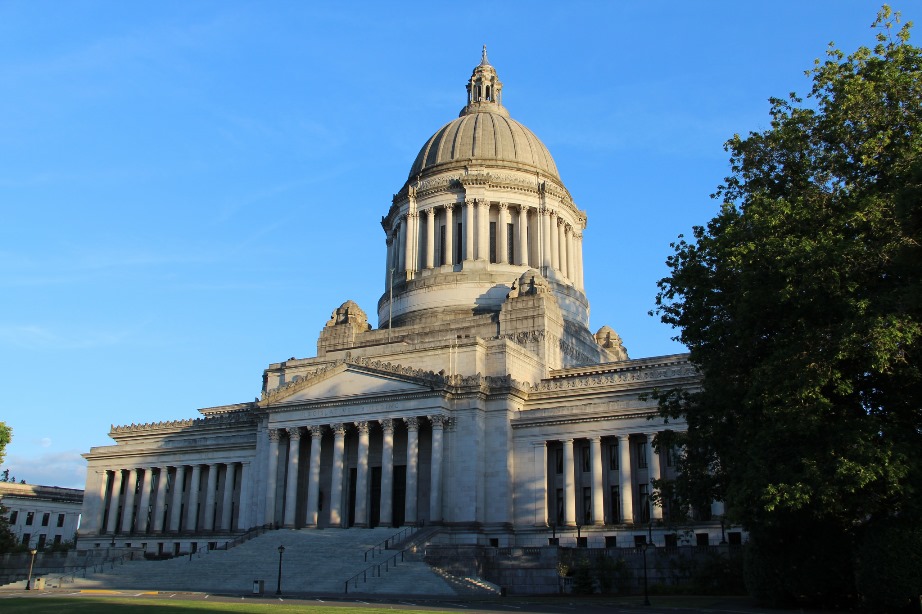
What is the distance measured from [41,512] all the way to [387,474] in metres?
70.2

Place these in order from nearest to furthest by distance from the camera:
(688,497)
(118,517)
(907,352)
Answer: (907,352), (688,497), (118,517)

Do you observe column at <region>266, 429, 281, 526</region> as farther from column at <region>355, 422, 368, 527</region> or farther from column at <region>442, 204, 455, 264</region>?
column at <region>442, 204, 455, 264</region>

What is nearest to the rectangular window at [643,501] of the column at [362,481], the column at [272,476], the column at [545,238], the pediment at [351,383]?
the pediment at [351,383]

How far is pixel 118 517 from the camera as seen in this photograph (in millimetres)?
81188

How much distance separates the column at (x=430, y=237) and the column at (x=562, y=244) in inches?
467

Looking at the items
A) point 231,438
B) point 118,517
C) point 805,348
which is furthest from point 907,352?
point 118,517

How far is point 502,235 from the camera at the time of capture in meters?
82.9

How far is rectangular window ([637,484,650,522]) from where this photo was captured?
2323 inches

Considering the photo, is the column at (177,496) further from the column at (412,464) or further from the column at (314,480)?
the column at (412,464)

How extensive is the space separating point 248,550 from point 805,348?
40.9 m

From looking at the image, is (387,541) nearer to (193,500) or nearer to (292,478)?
(292,478)

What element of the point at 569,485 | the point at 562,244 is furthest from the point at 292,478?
the point at 562,244

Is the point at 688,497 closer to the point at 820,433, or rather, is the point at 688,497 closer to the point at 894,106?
the point at 820,433

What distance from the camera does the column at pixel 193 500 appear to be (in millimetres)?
75625
